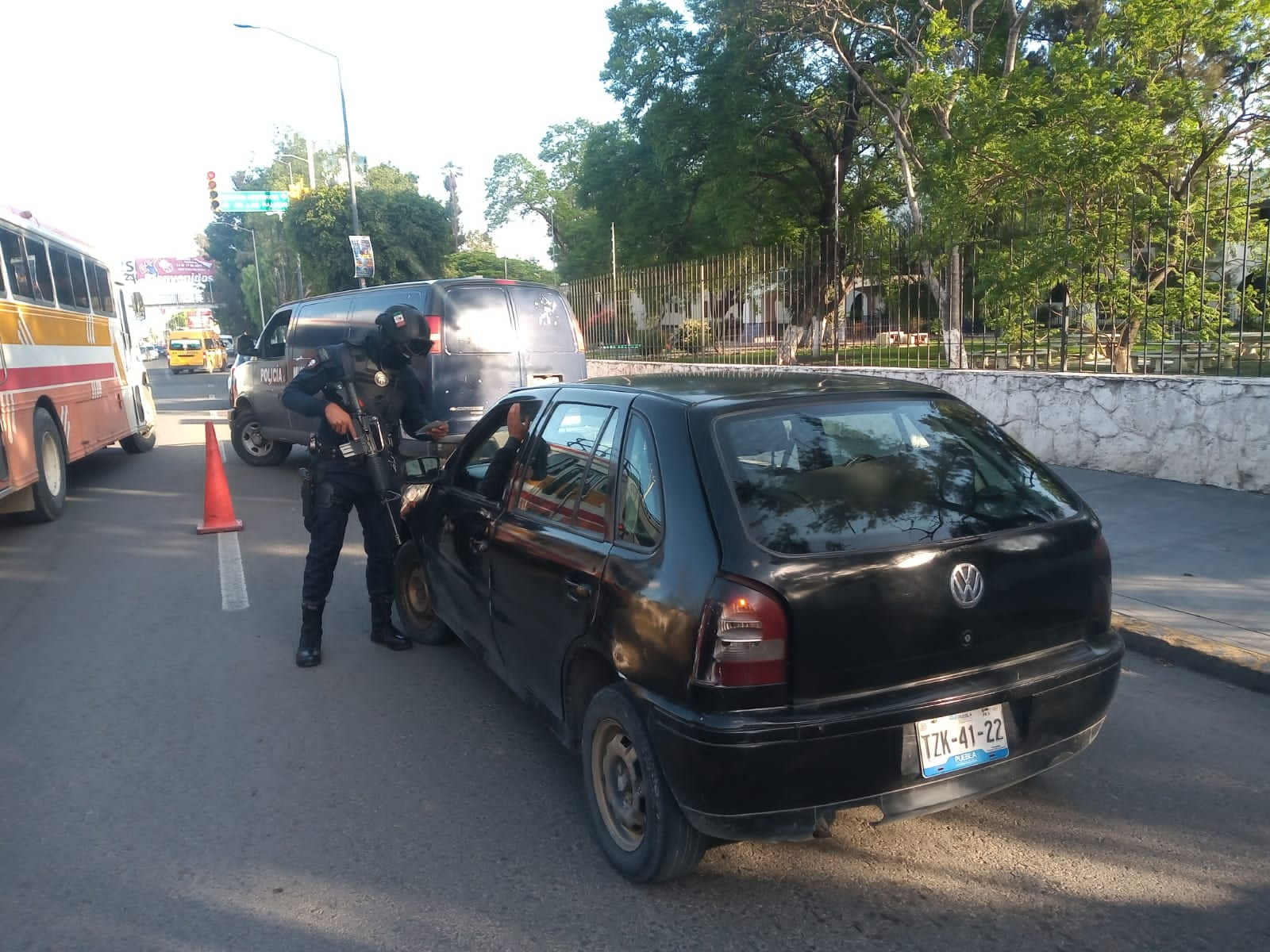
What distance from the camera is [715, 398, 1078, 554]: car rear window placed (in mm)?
3014

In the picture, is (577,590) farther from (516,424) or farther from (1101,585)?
(1101,585)

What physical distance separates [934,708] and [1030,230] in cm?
836

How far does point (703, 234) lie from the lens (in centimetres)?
2780

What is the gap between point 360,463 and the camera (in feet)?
17.6

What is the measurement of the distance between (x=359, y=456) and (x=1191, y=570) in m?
5.12

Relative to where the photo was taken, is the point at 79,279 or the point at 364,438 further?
the point at 79,279

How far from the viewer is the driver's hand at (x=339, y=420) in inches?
206

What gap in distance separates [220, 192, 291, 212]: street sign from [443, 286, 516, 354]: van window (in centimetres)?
2751

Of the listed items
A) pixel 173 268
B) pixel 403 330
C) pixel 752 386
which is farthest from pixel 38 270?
pixel 173 268

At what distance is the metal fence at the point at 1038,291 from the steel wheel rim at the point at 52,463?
828cm

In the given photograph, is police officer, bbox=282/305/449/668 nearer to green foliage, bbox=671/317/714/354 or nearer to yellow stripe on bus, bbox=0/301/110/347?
yellow stripe on bus, bbox=0/301/110/347

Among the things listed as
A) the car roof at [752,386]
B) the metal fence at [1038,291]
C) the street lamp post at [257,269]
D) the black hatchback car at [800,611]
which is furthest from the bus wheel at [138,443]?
the street lamp post at [257,269]

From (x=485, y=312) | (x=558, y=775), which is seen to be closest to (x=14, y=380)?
(x=485, y=312)

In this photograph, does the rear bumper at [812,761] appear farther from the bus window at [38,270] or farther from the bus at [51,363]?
the bus window at [38,270]
